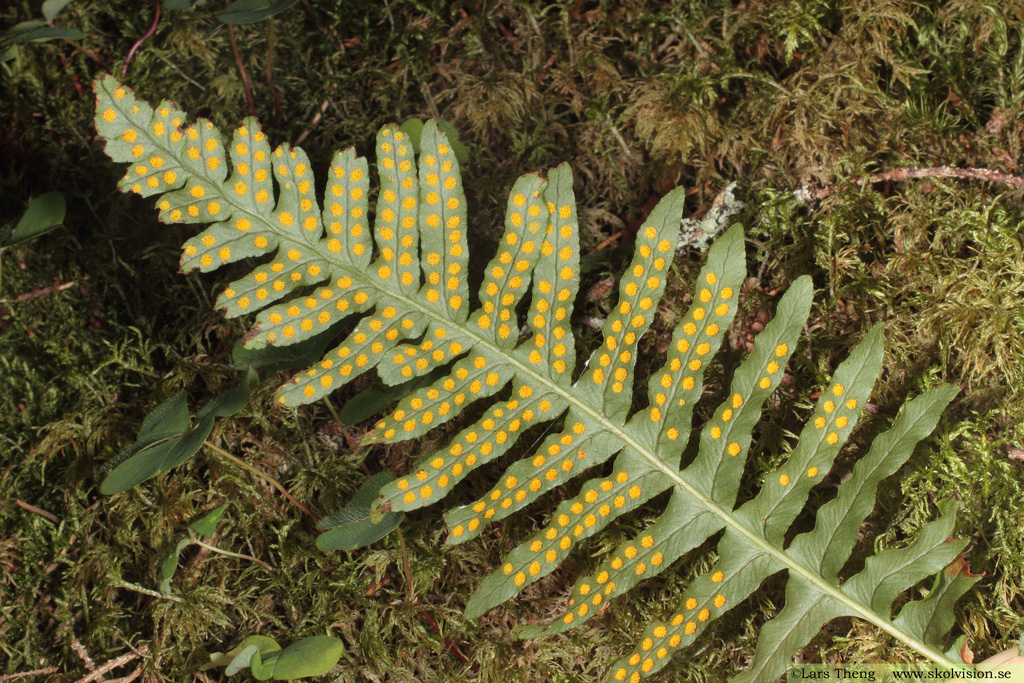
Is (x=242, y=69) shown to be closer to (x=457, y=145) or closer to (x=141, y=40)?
(x=141, y=40)

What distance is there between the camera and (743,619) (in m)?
2.50

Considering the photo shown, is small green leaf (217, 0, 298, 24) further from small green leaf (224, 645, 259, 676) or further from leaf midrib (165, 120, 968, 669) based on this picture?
small green leaf (224, 645, 259, 676)

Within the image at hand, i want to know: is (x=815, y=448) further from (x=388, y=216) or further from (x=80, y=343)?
(x=80, y=343)

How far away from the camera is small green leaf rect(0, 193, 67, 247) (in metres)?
2.52

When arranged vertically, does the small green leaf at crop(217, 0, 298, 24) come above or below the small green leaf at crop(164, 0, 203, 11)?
below

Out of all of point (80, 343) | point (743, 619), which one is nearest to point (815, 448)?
point (743, 619)

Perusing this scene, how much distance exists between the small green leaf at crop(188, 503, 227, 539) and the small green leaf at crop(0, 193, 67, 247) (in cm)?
120

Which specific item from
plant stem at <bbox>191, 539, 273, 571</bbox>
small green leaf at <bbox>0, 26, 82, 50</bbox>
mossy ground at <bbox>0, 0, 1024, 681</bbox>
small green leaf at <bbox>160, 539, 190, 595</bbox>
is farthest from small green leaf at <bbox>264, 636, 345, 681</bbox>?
small green leaf at <bbox>0, 26, 82, 50</bbox>

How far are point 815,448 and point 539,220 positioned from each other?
3.86 feet

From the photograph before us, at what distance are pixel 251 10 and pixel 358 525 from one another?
74.1 inches

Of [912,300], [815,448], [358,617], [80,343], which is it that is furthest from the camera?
[80,343]

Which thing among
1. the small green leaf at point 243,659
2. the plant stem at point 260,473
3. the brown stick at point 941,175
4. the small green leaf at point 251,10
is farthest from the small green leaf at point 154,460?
the brown stick at point 941,175

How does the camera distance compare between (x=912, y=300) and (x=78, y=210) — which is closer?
(x=912, y=300)

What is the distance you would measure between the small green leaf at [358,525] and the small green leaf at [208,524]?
1.47ft
